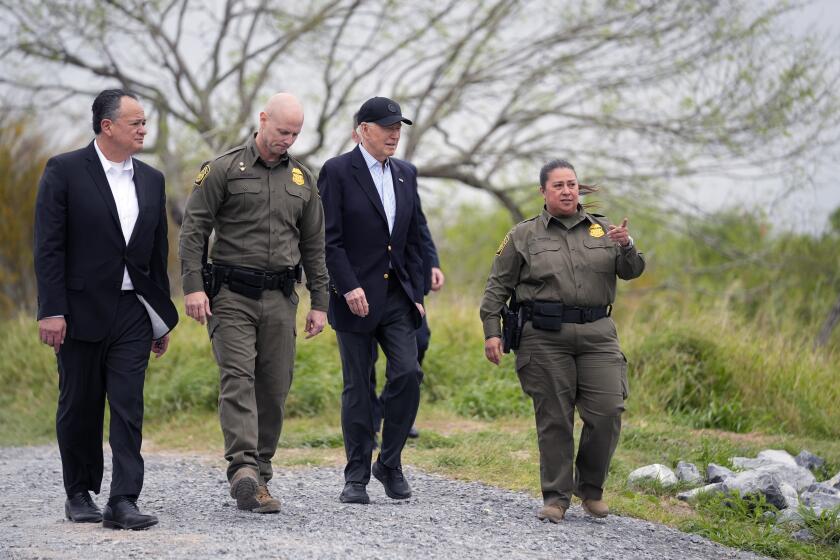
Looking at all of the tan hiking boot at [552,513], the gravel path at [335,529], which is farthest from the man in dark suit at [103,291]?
the tan hiking boot at [552,513]

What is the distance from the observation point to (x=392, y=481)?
6418mm

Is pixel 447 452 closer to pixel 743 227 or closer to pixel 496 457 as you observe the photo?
pixel 496 457

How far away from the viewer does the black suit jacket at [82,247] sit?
212 inches

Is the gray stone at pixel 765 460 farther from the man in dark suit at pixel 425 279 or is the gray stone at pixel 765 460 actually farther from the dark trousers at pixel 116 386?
the dark trousers at pixel 116 386

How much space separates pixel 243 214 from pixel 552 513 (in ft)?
7.67

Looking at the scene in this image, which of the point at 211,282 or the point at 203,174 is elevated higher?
the point at 203,174

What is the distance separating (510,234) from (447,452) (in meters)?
2.78

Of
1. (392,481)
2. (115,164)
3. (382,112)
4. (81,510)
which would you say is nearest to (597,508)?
(392,481)

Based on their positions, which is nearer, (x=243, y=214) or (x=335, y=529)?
(x=335, y=529)

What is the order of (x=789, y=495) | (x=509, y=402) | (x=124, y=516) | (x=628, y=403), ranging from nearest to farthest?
(x=124, y=516) → (x=789, y=495) → (x=628, y=403) → (x=509, y=402)

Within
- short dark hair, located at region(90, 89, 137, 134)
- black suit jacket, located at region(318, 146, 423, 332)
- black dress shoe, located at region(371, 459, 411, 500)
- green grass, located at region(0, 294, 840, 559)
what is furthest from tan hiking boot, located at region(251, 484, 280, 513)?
short dark hair, located at region(90, 89, 137, 134)

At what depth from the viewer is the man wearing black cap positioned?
623 cm

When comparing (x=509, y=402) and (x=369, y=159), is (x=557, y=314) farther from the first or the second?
(x=509, y=402)

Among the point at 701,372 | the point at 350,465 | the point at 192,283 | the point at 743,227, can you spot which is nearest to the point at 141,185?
the point at 192,283
